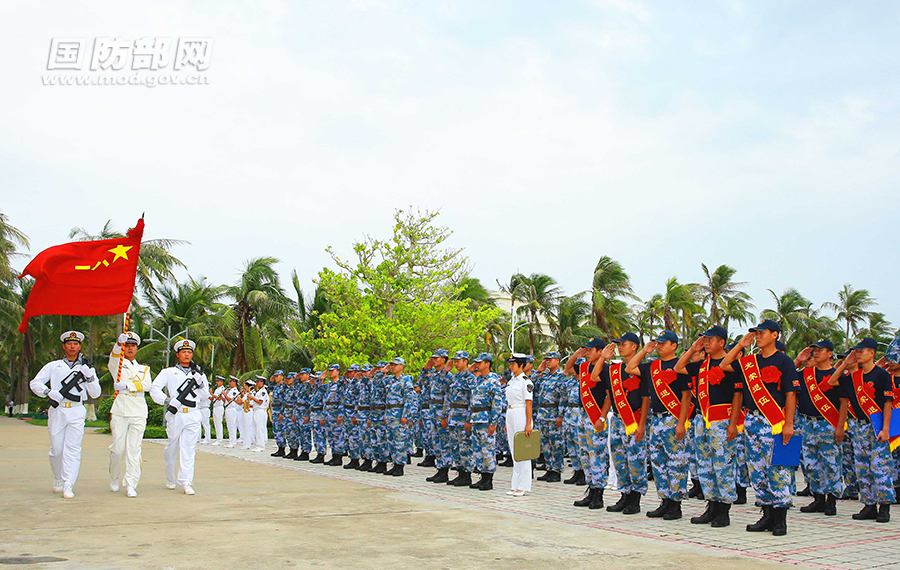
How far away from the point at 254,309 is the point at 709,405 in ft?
92.8

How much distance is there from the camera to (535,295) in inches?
1555

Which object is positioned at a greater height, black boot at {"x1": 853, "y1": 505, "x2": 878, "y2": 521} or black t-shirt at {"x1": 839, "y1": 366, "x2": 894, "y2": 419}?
Result: black t-shirt at {"x1": 839, "y1": 366, "x2": 894, "y2": 419}

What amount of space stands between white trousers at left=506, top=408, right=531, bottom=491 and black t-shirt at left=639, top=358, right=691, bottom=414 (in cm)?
233

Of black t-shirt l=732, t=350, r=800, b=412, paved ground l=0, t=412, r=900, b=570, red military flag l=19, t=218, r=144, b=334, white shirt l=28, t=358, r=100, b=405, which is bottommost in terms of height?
paved ground l=0, t=412, r=900, b=570

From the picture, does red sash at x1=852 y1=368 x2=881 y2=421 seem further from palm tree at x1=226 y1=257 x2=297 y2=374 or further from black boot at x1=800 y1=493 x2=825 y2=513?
palm tree at x1=226 y1=257 x2=297 y2=374

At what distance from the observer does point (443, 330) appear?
80.6ft

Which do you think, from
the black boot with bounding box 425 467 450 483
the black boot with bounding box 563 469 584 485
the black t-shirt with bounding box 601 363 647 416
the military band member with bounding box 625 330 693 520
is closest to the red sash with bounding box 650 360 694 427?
the military band member with bounding box 625 330 693 520

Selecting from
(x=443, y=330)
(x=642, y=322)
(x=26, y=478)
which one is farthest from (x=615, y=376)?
(x=642, y=322)

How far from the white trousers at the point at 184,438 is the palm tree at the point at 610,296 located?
29.4 metres

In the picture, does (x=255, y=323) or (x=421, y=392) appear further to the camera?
(x=255, y=323)

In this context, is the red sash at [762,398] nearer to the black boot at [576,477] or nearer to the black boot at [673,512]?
the black boot at [673,512]

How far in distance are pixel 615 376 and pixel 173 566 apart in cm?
493

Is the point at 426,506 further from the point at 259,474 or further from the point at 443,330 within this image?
the point at 443,330

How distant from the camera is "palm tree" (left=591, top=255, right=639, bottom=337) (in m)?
37.8
